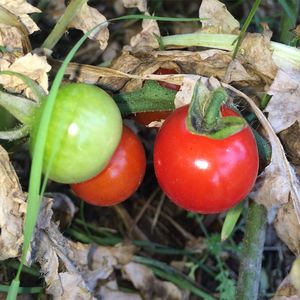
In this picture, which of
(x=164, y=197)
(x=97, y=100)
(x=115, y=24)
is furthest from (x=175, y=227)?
(x=97, y=100)

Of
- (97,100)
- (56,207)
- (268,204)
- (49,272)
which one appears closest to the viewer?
(97,100)

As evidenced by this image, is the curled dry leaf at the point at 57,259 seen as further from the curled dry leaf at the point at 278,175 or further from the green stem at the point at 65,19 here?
the curled dry leaf at the point at 278,175

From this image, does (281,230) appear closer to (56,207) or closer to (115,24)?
(56,207)

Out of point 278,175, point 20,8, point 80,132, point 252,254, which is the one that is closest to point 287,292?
point 252,254

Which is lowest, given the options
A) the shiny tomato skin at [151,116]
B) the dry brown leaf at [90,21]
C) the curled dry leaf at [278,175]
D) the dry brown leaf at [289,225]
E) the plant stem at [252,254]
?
the plant stem at [252,254]

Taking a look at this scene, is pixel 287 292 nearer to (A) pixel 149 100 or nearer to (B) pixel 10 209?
(A) pixel 149 100

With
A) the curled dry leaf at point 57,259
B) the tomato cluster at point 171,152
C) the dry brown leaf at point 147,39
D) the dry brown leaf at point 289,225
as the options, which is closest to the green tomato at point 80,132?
the tomato cluster at point 171,152
